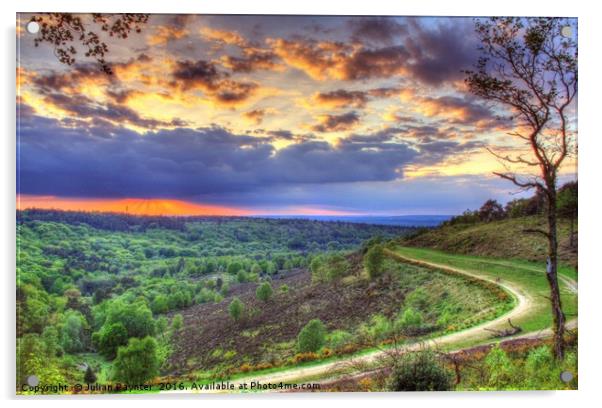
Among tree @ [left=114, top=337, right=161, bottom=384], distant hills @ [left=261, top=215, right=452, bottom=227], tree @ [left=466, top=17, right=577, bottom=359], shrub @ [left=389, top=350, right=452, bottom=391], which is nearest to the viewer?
shrub @ [left=389, top=350, right=452, bottom=391]

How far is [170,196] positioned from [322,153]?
2.13 meters

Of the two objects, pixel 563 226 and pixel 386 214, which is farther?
pixel 386 214

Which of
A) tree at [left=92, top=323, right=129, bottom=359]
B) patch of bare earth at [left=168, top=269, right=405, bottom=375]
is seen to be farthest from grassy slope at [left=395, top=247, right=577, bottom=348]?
tree at [left=92, top=323, right=129, bottom=359]

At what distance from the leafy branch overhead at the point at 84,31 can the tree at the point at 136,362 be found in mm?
3490

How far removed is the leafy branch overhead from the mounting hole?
38mm

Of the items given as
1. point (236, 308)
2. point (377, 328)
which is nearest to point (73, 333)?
point (236, 308)

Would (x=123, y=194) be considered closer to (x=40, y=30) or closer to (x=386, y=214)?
(x=40, y=30)

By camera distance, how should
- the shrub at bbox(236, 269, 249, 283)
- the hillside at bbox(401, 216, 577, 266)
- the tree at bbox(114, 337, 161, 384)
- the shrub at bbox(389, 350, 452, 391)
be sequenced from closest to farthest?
the shrub at bbox(389, 350, 452, 391) → the tree at bbox(114, 337, 161, 384) → the hillside at bbox(401, 216, 577, 266) → the shrub at bbox(236, 269, 249, 283)

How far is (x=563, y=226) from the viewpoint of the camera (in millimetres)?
5902

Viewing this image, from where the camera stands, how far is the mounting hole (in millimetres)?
5562

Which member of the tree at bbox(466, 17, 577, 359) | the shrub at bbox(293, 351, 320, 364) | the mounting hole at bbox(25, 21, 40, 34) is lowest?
the shrub at bbox(293, 351, 320, 364)

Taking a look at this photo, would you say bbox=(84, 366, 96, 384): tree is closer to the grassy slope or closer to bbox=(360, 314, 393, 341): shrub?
bbox=(360, 314, 393, 341): shrub

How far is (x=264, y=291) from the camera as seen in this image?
240 inches
